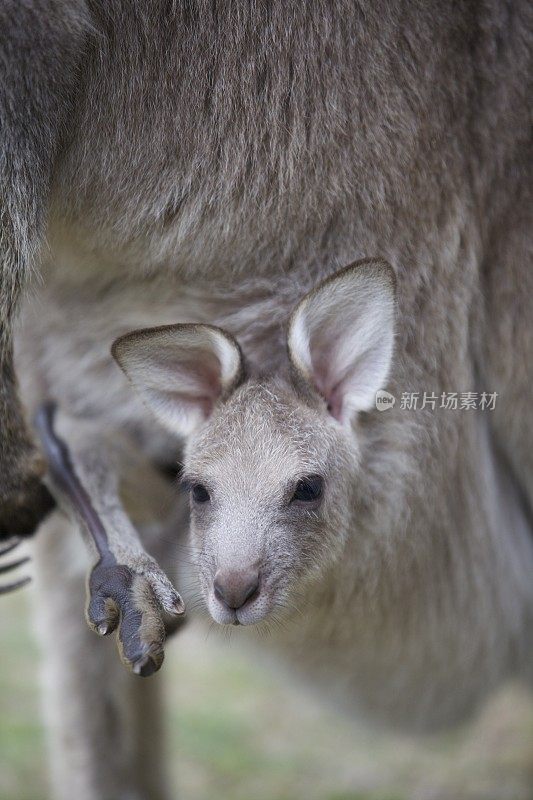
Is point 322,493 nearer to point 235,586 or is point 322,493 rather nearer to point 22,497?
point 235,586

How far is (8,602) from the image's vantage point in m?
4.75

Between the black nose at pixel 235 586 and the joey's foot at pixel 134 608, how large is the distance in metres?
0.14

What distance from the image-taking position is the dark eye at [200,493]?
74.9 inches

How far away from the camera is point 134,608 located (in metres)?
1.85

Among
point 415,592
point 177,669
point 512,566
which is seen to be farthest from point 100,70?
point 177,669

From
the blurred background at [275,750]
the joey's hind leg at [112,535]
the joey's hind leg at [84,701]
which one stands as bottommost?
the blurred background at [275,750]

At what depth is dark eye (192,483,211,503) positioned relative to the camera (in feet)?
6.24

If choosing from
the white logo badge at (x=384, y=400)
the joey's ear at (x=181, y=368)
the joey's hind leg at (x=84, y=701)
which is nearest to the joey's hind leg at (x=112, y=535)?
the joey's ear at (x=181, y=368)

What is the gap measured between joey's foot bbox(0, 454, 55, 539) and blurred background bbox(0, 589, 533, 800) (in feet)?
3.91

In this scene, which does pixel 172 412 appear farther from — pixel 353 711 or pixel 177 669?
pixel 177 669

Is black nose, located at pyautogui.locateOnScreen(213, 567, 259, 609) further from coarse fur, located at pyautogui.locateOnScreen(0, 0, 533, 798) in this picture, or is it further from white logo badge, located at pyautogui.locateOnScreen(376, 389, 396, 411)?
white logo badge, located at pyautogui.locateOnScreen(376, 389, 396, 411)

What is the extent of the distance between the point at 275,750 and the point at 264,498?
2108 mm

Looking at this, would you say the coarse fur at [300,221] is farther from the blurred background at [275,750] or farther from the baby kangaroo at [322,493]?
the blurred background at [275,750]

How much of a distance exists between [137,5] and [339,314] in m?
0.59
